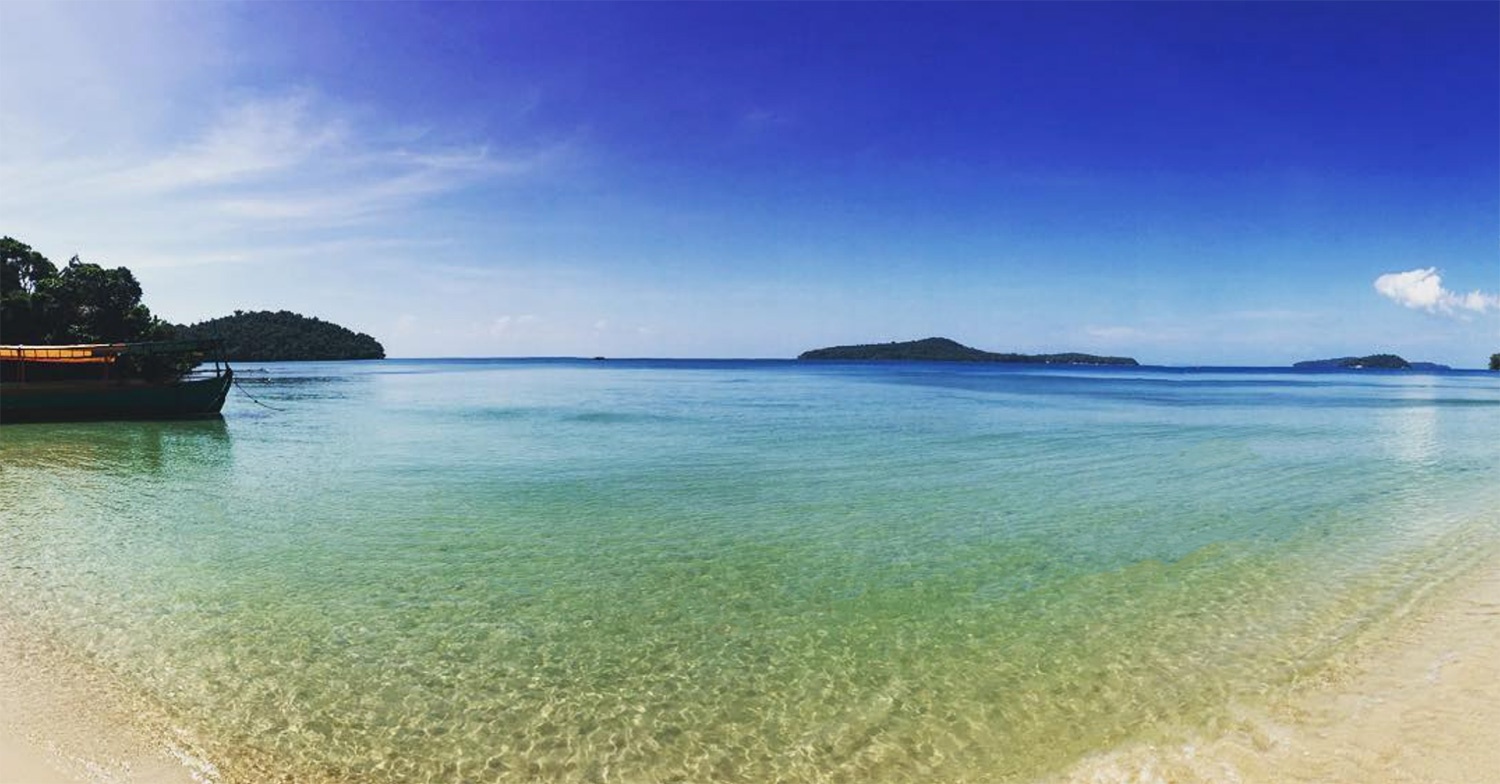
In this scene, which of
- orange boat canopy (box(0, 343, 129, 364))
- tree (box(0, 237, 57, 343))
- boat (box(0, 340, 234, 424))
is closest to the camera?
orange boat canopy (box(0, 343, 129, 364))

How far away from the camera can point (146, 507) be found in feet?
53.8

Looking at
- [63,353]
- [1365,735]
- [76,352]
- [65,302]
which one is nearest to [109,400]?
[76,352]

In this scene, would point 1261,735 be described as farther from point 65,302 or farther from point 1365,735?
point 65,302

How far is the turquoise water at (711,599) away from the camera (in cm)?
652

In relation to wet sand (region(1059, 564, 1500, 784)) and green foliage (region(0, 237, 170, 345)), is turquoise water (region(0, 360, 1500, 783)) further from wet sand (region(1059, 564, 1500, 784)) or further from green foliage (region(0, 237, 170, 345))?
green foliage (region(0, 237, 170, 345))

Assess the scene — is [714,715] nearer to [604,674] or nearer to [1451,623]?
[604,674]

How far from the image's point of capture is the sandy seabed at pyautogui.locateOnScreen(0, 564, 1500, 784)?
5723mm

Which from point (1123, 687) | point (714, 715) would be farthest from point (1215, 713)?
point (714, 715)

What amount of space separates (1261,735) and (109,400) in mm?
50228

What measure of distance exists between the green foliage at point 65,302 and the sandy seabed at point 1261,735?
67.3 m

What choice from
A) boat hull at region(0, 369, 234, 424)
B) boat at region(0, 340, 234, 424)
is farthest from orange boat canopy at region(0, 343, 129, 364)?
Answer: boat hull at region(0, 369, 234, 424)

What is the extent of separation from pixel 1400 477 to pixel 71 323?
273ft

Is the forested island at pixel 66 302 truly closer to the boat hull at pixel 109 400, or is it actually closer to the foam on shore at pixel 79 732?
the boat hull at pixel 109 400

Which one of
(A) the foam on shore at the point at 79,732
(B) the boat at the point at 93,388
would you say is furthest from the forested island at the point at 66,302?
(A) the foam on shore at the point at 79,732
